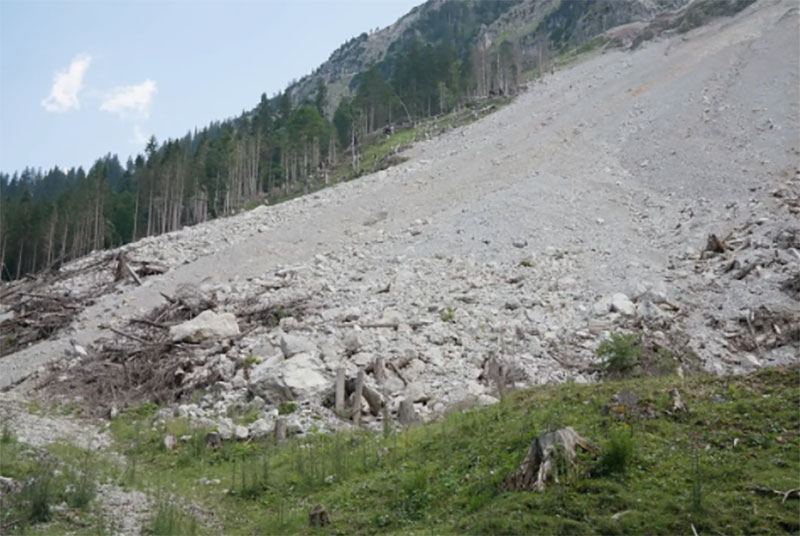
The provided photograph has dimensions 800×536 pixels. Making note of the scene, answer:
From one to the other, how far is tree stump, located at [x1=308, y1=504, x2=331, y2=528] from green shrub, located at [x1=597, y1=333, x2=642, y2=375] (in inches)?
323

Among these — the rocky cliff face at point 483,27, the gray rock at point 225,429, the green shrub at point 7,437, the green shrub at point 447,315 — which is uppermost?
the rocky cliff face at point 483,27

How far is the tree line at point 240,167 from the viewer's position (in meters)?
63.2

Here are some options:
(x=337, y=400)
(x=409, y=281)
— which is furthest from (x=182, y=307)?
(x=337, y=400)

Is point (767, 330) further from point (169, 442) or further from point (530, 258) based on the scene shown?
point (169, 442)

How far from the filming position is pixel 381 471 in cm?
1012

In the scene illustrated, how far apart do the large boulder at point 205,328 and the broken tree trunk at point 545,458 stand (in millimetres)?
12218

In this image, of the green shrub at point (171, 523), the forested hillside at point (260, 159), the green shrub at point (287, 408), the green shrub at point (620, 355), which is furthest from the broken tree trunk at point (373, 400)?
the forested hillside at point (260, 159)

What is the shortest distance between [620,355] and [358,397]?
5.77m

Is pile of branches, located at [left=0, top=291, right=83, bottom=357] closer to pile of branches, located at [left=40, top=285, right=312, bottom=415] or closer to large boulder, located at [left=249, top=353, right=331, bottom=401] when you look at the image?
pile of branches, located at [left=40, top=285, right=312, bottom=415]

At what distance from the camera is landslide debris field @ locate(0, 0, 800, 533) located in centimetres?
1493

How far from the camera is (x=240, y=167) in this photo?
230 ft

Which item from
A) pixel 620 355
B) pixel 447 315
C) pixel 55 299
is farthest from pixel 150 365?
pixel 620 355

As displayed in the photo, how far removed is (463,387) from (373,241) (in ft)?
45.0

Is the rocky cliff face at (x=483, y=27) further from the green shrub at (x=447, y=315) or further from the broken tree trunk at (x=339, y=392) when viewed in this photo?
the broken tree trunk at (x=339, y=392)
